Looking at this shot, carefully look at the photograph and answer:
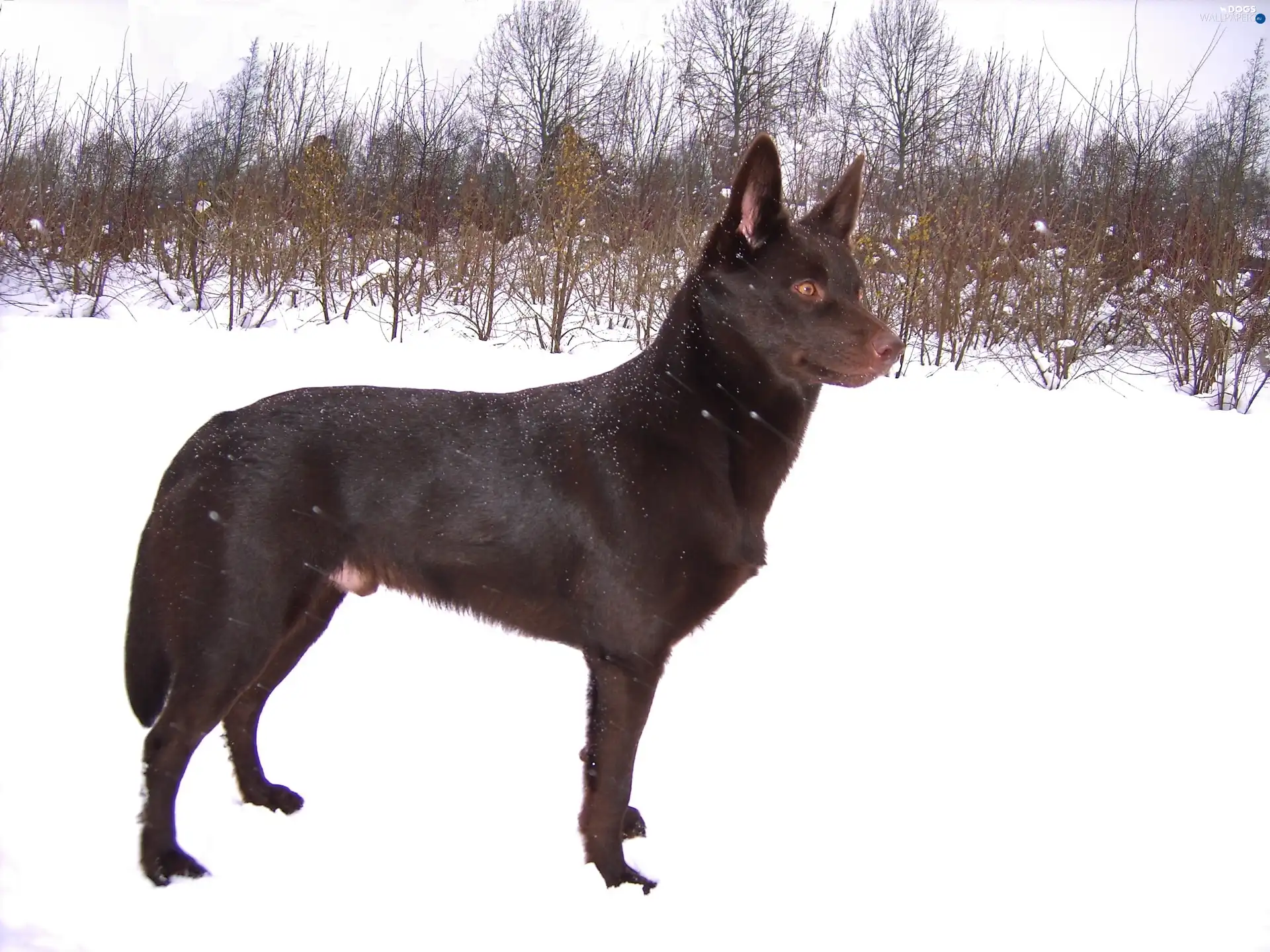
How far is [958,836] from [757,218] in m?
1.81

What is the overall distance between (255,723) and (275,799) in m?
0.22

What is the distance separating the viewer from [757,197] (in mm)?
2260

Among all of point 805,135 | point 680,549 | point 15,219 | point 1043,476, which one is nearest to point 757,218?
point 680,549

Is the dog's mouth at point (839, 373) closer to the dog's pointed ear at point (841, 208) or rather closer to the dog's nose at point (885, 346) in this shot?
the dog's nose at point (885, 346)

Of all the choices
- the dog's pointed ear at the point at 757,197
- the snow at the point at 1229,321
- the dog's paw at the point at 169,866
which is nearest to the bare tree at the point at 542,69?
the dog's pointed ear at the point at 757,197

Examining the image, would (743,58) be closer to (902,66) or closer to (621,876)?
(902,66)

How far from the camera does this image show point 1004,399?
677 cm

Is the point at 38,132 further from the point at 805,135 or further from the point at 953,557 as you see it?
the point at 953,557

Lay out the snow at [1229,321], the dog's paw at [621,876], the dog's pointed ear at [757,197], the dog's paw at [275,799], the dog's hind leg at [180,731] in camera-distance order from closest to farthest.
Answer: the dog's hind leg at [180,731]
the dog's pointed ear at [757,197]
the dog's paw at [621,876]
the dog's paw at [275,799]
the snow at [1229,321]

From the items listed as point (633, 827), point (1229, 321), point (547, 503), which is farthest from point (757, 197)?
point (1229, 321)

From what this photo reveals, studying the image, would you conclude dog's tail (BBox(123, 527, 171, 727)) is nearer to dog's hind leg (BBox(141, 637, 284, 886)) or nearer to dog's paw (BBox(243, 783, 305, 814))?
dog's hind leg (BBox(141, 637, 284, 886))

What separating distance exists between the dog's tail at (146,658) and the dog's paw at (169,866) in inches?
12.3

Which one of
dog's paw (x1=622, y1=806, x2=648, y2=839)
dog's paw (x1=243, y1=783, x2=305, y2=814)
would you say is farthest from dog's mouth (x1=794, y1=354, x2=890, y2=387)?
dog's paw (x1=243, y1=783, x2=305, y2=814)

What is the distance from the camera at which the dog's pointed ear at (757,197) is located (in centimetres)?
220
